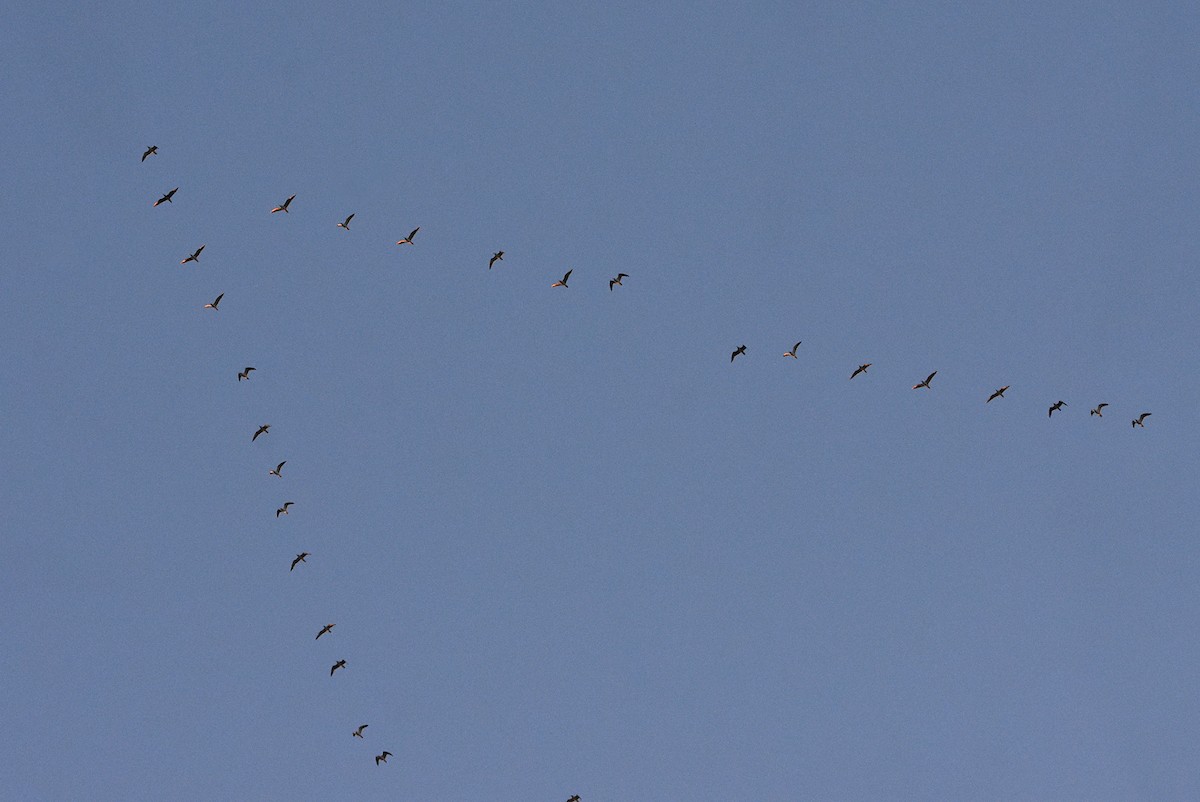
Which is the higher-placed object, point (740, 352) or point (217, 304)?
point (217, 304)

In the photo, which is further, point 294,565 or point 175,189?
point 294,565

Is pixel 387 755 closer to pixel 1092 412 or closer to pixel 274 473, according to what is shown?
pixel 274 473

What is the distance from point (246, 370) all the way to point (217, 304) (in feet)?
18.7

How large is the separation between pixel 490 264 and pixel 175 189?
2528cm

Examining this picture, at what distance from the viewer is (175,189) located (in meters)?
130

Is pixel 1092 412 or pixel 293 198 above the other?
pixel 293 198

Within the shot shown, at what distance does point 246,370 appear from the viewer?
140 meters

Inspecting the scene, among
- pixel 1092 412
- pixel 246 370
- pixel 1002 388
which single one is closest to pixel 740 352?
pixel 1002 388

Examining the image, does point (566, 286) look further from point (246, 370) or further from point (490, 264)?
point (246, 370)

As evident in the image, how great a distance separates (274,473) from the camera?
146 meters

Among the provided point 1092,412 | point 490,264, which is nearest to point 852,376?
point 1092,412

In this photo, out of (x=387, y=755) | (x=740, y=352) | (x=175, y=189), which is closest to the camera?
(x=175, y=189)

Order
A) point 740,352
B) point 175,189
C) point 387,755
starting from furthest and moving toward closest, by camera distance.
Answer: point 387,755, point 740,352, point 175,189

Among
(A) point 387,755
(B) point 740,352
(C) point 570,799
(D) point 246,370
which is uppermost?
(D) point 246,370
